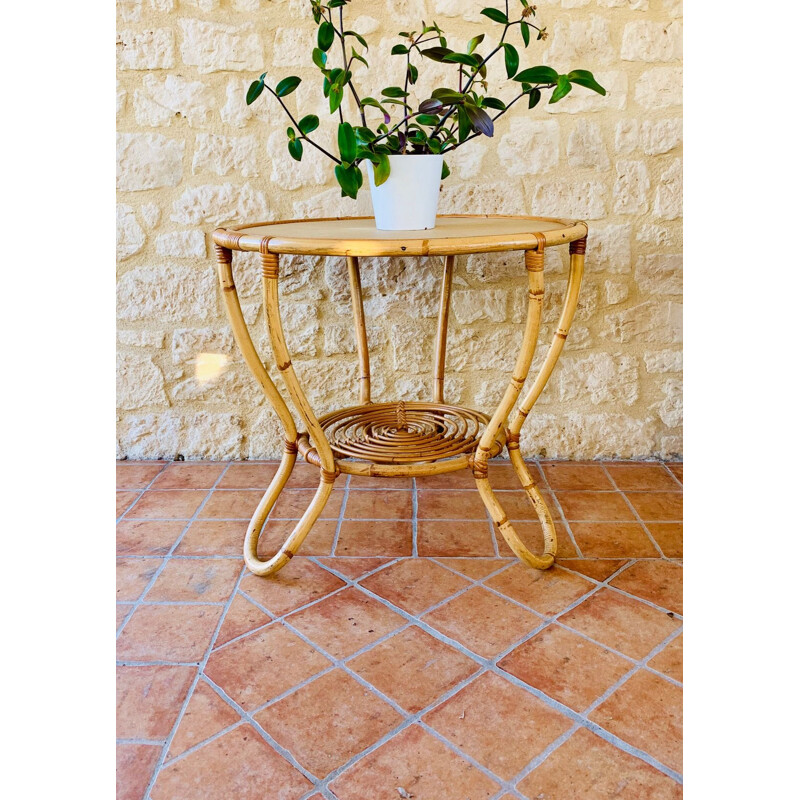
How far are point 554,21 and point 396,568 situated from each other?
69.7 inches

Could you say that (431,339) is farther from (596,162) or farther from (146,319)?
(146,319)

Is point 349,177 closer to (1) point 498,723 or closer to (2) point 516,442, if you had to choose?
(2) point 516,442

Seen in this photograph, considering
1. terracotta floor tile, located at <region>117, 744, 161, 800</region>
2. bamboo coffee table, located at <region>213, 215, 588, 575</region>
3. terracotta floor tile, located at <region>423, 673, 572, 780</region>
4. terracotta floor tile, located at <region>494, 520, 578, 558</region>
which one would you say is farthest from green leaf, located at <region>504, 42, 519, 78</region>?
terracotta floor tile, located at <region>117, 744, 161, 800</region>

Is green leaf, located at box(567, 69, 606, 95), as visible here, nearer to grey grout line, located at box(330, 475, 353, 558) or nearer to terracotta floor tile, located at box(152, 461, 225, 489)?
grey grout line, located at box(330, 475, 353, 558)

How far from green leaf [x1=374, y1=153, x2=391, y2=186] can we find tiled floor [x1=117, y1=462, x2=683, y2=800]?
0.99 m

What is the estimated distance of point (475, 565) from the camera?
1882 millimetres

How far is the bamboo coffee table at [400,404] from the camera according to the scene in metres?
1.52

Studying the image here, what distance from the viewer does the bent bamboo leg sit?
1595mm

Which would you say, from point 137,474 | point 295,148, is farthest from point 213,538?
point 295,148

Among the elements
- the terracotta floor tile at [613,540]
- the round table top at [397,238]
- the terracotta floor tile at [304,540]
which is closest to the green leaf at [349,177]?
the round table top at [397,238]

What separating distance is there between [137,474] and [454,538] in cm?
120

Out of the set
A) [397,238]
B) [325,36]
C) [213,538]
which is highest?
[325,36]
